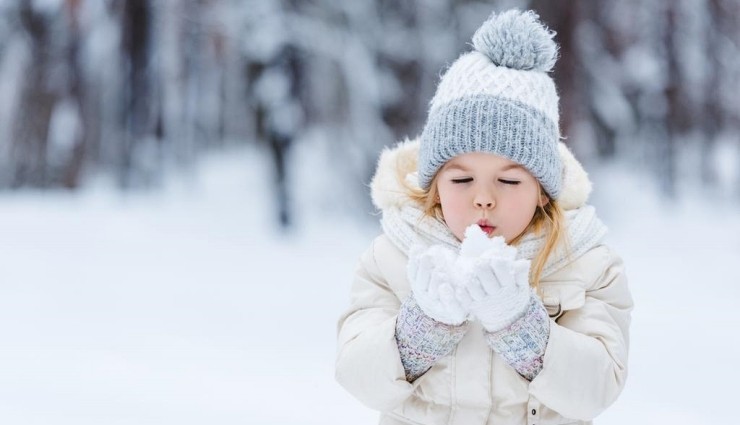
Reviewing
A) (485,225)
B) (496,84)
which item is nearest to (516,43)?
(496,84)

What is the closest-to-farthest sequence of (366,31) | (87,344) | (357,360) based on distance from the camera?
1. (357,360)
2. (87,344)
3. (366,31)

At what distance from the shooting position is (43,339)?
6.16 metres

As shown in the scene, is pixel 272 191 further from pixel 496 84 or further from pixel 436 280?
pixel 436 280

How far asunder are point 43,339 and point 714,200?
984 cm

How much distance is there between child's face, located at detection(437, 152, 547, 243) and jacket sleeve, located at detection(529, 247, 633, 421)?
21 cm

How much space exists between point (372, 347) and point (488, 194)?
0.37m

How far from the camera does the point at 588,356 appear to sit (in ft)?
5.54

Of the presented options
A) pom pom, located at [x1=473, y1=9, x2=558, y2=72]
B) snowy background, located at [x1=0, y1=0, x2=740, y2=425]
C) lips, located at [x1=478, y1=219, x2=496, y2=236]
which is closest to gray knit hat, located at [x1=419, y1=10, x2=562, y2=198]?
pom pom, located at [x1=473, y1=9, x2=558, y2=72]

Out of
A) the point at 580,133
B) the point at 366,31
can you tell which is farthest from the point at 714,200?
the point at 366,31

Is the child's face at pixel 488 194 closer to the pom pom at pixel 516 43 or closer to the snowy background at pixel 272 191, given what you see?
the pom pom at pixel 516 43

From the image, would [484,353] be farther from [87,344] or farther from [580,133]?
[580,133]

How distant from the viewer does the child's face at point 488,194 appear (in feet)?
5.92

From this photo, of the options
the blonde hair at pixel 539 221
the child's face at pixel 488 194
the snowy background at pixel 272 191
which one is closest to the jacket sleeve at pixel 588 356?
the blonde hair at pixel 539 221

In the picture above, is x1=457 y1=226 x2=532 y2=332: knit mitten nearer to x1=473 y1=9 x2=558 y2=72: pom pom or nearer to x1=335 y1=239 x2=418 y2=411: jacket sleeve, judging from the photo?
x1=335 y1=239 x2=418 y2=411: jacket sleeve
